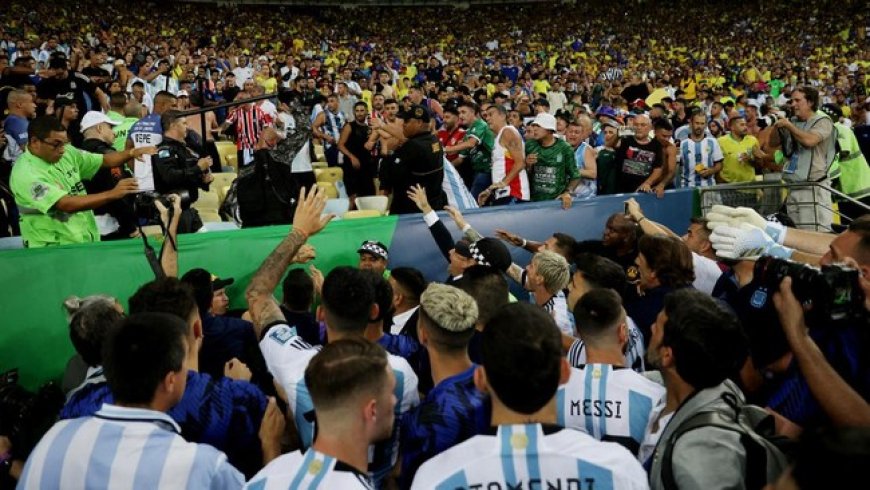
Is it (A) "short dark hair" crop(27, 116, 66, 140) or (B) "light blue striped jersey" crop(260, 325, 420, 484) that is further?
(A) "short dark hair" crop(27, 116, 66, 140)

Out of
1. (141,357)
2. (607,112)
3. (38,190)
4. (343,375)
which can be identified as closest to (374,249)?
(38,190)

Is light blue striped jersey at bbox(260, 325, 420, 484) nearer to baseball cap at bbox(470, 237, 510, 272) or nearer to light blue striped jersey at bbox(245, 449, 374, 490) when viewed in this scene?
light blue striped jersey at bbox(245, 449, 374, 490)

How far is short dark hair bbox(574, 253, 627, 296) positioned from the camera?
3.64 meters

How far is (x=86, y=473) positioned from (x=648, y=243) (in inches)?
116

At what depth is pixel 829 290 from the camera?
2.19 meters

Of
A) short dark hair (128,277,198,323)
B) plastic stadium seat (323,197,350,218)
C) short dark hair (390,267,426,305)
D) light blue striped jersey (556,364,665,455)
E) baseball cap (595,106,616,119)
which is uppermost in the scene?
baseball cap (595,106,616,119)

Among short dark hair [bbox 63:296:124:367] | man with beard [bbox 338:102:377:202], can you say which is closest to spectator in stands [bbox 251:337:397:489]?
short dark hair [bbox 63:296:124:367]

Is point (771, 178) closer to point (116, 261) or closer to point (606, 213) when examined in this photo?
point (606, 213)

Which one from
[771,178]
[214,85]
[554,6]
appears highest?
[554,6]

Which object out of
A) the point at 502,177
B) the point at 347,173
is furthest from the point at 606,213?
the point at 347,173

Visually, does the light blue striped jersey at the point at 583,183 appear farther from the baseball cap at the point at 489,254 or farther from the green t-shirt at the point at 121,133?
the green t-shirt at the point at 121,133

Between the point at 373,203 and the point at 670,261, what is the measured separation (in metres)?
3.86

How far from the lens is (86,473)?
193 cm

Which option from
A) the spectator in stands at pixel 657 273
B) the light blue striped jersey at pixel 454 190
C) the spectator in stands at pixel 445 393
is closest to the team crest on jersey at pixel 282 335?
the spectator in stands at pixel 445 393
